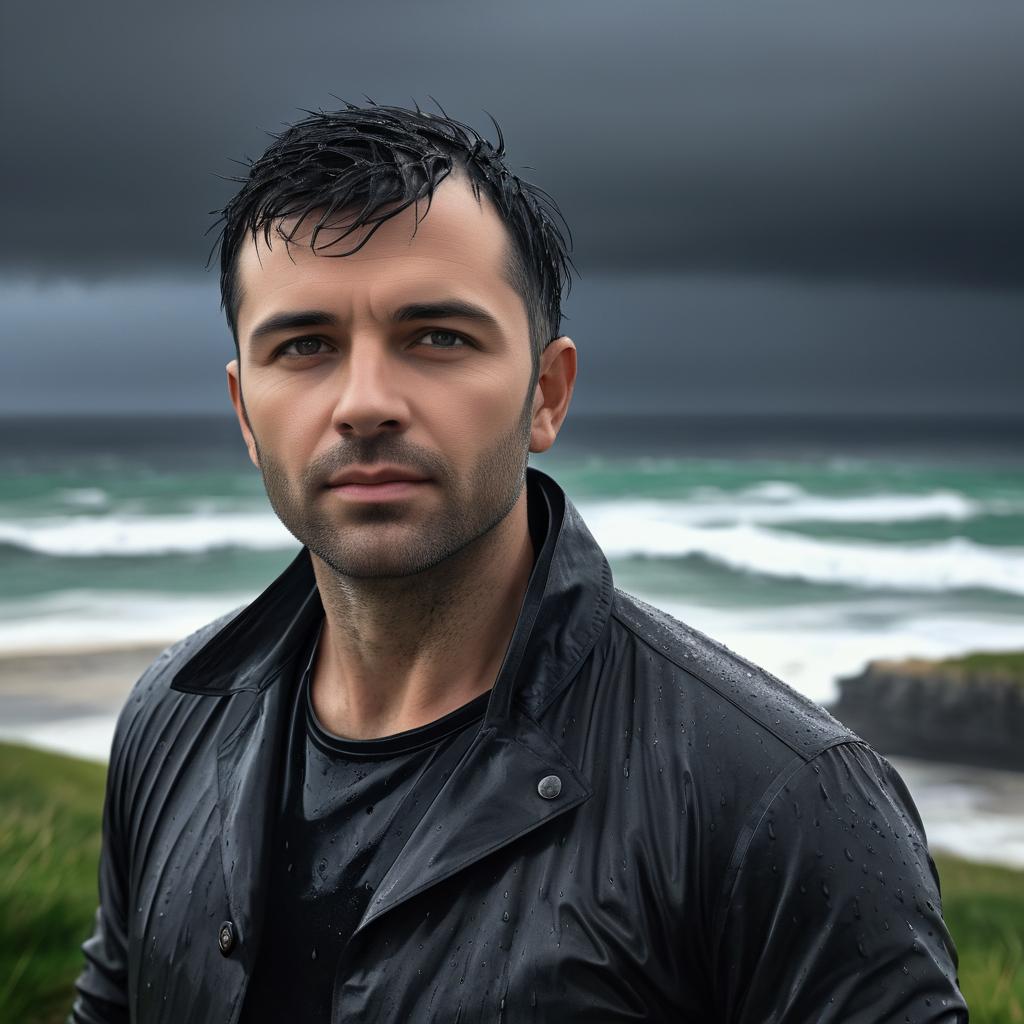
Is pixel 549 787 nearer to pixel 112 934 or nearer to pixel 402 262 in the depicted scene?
pixel 402 262

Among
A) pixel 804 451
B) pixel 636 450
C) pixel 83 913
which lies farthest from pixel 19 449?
pixel 83 913

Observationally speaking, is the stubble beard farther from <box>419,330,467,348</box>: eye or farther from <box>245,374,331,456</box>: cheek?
<box>419,330,467,348</box>: eye

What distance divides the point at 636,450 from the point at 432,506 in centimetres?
5745

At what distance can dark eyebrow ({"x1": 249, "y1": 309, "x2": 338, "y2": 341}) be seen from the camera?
1.99 m

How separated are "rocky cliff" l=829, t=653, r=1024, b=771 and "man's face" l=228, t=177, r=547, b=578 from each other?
9.93 meters

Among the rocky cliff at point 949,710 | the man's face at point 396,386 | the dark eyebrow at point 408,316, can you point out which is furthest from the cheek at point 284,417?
the rocky cliff at point 949,710

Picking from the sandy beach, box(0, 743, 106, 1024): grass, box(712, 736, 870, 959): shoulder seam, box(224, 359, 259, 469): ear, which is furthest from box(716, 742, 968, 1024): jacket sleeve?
the sandy beach

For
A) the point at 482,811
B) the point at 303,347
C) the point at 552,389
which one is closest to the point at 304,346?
the point at 303,347

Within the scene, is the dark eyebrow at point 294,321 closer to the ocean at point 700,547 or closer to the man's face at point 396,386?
the man's face at point 396,386

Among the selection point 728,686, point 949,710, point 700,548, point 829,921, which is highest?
point 700,548

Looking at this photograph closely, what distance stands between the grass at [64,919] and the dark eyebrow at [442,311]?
297 centimetres

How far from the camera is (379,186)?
2.01 meters

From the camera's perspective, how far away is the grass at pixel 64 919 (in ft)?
12.9

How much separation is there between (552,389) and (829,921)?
1144mm
